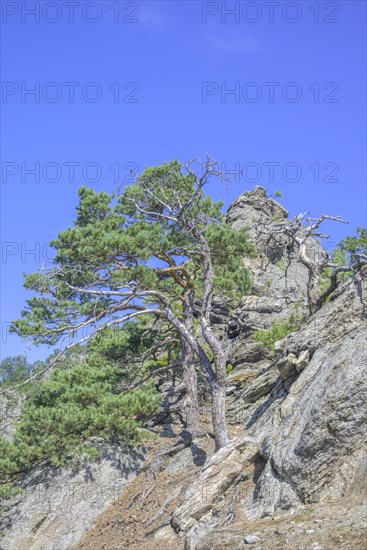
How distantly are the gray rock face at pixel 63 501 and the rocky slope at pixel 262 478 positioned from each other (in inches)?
1.3

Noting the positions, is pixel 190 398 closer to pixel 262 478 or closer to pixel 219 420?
pixel 219 420

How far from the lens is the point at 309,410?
11.8m

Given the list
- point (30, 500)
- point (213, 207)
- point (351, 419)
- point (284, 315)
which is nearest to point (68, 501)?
point (30, 500)

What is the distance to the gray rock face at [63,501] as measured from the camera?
1534 centimetres

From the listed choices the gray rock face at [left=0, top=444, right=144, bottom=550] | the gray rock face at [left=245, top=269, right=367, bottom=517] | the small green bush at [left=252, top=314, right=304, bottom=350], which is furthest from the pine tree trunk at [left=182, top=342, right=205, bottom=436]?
the gray rock face at [left=245, top=269, right=367, bottom=517]

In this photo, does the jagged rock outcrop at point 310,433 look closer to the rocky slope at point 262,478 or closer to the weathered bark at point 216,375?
the rocky slope at point 262,478

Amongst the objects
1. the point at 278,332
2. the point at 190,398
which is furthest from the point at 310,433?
the point at 278,332

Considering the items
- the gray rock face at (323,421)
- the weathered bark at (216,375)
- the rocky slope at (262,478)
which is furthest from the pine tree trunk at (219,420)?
the gray rock face at (323,421)

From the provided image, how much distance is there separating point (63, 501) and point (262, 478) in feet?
23.1

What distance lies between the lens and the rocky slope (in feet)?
33.2

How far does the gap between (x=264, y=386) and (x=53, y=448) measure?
23.3ft

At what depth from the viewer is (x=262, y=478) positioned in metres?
12.1

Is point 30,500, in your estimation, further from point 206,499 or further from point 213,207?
point 213,207

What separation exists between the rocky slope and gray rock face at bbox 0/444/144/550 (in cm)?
3
